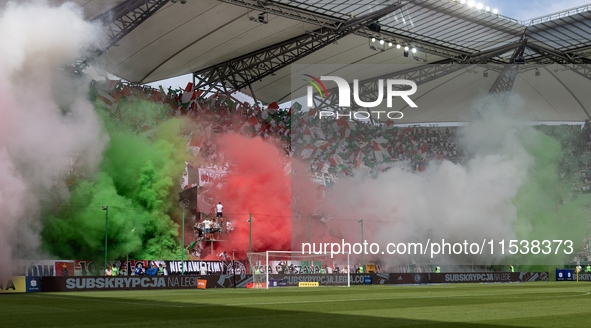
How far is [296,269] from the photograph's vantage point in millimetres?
32531

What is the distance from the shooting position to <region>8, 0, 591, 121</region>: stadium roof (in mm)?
30766

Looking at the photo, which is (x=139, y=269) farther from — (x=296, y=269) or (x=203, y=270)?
(x=296, y=269)

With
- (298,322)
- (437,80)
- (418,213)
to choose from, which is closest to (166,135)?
(418,213)

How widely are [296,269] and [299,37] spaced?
14.5 metres

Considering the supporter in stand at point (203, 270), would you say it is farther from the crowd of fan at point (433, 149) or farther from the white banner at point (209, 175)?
the crowd of fan at point (433, 149)

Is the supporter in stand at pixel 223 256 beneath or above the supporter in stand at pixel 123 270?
above

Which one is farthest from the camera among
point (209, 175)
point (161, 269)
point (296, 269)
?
point (209, 175)

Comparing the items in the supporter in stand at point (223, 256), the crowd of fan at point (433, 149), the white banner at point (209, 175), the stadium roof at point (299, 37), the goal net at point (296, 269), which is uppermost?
the stadium roof at point (299, 37)

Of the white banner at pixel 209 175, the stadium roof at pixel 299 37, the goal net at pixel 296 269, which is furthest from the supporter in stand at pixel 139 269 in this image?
the stadium roof at pixel 299 37

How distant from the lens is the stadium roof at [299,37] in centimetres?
3077

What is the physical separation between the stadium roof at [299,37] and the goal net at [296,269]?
12971 mm

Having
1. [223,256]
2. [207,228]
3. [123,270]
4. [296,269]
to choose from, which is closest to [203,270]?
[223,256]

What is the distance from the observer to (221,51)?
121 ft

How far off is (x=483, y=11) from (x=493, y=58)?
9.75 m
